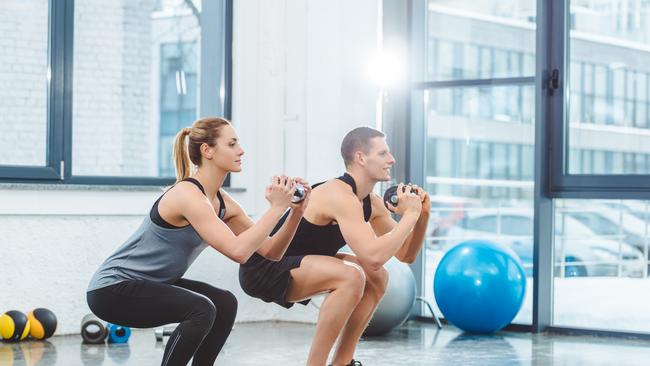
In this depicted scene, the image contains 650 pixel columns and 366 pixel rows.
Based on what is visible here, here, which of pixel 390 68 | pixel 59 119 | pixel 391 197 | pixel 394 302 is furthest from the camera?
pixel 390 68

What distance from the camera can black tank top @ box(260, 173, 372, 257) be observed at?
3.54 m

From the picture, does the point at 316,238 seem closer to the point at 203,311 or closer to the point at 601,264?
the point at 203,311

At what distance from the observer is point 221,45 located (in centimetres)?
578

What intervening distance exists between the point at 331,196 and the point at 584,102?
2.47m

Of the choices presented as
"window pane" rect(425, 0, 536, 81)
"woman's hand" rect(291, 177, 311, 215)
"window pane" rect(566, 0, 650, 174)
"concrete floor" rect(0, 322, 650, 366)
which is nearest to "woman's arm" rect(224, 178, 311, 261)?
"woman's hand" rect(291, 177, 311, 215)

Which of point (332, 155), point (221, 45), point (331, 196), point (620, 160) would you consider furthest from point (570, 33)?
point (331, 196)

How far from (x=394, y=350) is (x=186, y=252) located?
1.81 metres

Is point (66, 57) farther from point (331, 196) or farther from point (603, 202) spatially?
point (603, 202)

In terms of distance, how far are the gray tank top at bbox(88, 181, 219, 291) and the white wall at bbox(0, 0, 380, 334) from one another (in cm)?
202

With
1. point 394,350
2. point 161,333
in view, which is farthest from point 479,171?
point 161,333

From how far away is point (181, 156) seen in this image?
10.4 ft

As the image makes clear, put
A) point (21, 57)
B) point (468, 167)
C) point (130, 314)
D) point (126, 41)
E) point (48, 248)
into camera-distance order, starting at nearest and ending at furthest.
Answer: point (130, 314) → point (48, 248) → point (21, 57) → point (126, 41) → point (468, 167)

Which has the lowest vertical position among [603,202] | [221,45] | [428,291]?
[428,291]

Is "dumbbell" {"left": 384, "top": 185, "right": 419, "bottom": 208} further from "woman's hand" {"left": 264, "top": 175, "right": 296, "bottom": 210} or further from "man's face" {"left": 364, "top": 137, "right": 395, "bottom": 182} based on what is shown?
"woman's hand" {"left": 264, "top": 175, "right": 296, "bottom": 210}
